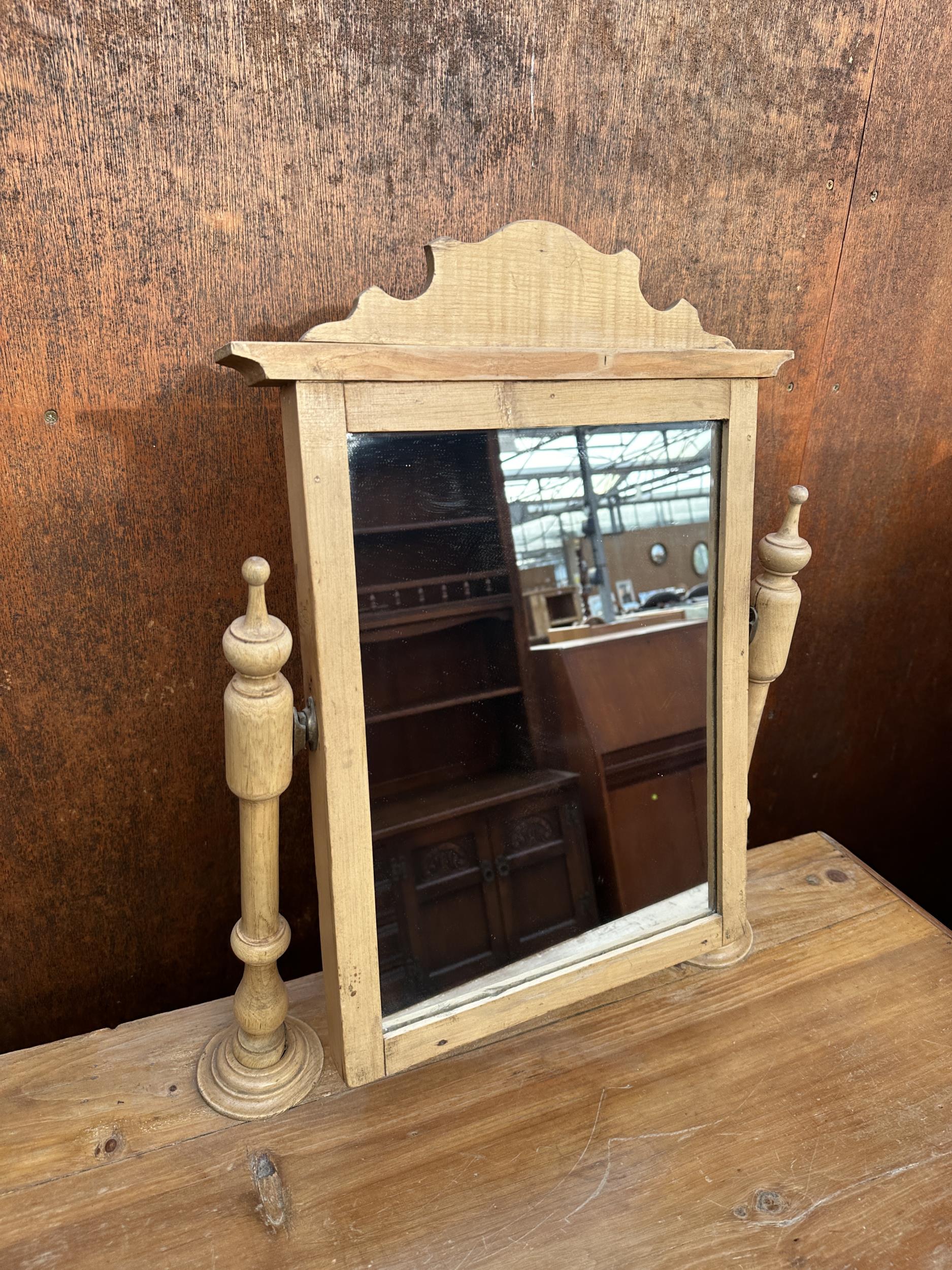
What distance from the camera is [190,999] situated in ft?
3.67

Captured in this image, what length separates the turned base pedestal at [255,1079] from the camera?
2.63ft

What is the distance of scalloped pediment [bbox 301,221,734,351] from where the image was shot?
693 mm

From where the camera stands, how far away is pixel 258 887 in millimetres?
767

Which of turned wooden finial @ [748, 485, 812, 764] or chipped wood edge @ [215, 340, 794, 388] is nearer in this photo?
chipped wood edge @ [215, 340, 794, 388]

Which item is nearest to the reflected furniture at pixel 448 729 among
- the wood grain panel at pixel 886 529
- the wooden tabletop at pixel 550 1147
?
the wooden tabletop at pixel 550 1147

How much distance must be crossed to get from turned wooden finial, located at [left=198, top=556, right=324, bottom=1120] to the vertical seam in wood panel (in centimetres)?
87

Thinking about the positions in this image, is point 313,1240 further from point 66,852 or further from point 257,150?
point 257,150

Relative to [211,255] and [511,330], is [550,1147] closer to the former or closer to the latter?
[511,330]

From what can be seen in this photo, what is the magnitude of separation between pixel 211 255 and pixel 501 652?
49 centimetres

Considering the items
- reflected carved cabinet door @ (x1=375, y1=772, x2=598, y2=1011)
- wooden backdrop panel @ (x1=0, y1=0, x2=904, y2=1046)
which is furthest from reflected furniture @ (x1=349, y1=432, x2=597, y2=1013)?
wooden backdrop panel @ (x1=0, y1=0, x2=904, y2=1046)

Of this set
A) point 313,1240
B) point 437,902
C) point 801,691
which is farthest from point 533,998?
point 801,691

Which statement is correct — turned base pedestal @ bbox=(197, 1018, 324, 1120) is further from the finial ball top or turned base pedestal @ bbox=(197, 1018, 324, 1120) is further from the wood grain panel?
the wood grain panel

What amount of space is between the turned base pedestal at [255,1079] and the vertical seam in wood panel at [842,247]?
1.02m

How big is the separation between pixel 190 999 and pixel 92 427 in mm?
750
